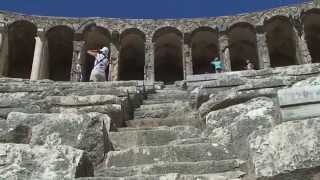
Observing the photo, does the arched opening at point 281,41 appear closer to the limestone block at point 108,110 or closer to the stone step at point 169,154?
the limestone block at point 108,110

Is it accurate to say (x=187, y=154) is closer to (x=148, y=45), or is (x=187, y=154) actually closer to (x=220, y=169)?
(x=220, y=169)

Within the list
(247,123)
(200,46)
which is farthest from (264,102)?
(200,46)

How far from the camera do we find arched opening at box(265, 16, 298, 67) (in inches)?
1030

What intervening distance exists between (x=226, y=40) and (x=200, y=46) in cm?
228

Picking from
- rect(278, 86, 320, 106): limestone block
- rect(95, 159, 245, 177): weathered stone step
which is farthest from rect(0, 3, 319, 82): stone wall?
rect(95, 159, 245, 177): weathered stone step

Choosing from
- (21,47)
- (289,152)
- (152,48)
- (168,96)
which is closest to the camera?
(289,152)

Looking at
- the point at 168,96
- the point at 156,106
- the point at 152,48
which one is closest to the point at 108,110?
the point at 156,106

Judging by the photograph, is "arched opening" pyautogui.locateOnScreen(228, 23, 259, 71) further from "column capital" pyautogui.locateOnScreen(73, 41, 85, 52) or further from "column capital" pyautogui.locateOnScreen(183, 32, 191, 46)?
"column capital" pyautogui.locateOnScreen(73, 41, 85, 52)

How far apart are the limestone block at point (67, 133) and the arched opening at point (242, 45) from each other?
831 inches

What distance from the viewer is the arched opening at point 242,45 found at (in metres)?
26.5

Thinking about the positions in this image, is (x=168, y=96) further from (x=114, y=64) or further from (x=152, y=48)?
(x=152, y=48)

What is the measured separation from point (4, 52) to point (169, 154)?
70.7ft

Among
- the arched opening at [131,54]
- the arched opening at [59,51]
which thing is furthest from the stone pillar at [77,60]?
the arched opening at [131,54]

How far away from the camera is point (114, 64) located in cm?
2602
